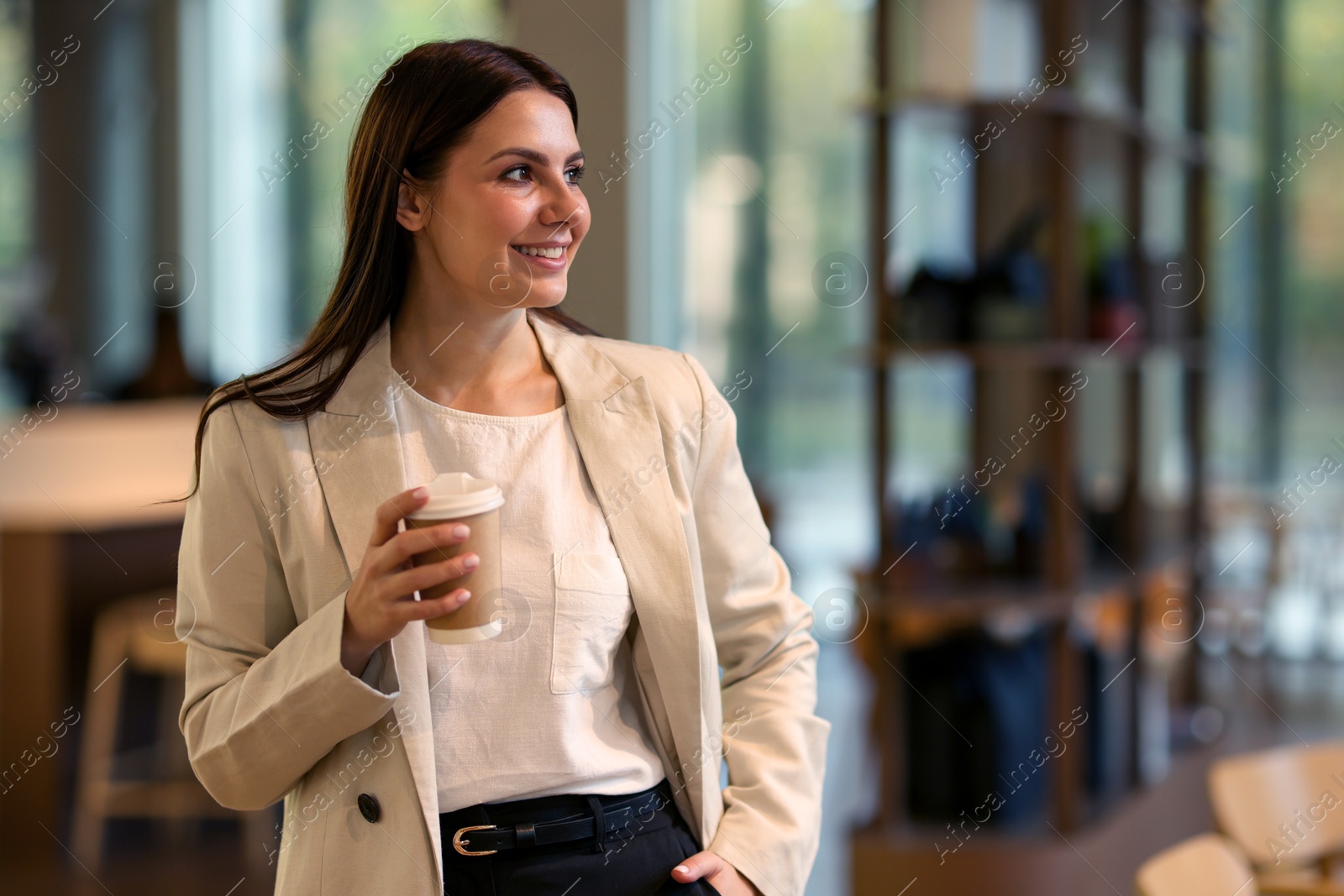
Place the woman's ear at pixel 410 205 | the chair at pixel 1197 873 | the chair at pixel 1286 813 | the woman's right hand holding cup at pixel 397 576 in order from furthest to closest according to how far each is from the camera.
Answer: the chair at pixel 1286 813, the chair at pixel 1197 873, the woman's ear at pixel 410 205, the woman's right hand holding cup at pixel 397 576

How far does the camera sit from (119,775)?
4.94m

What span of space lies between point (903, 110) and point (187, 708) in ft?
7.26

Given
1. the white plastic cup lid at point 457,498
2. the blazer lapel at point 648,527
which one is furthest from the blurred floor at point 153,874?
the white plastic cup lid at point 457,498

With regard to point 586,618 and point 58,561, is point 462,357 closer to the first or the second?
point 586,618

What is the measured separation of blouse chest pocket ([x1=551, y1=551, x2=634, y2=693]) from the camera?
1408mm

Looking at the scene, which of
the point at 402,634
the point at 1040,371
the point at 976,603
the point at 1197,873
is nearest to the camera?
the point at 402,634

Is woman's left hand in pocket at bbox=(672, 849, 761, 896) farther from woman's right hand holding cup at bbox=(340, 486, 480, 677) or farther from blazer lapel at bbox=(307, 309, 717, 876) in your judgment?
woman's right hand holding cup at bbox=(340, 486, 480, 677)

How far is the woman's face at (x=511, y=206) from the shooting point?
140cm

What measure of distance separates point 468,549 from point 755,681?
0.53 meters

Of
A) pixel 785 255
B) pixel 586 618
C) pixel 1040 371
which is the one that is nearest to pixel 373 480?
pixel 586 618

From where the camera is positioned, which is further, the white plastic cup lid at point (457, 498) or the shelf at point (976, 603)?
the shelf at point (976, 603)

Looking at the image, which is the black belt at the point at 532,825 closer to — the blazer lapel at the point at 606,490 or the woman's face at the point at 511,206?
the blazer lapel at the point at 606,490

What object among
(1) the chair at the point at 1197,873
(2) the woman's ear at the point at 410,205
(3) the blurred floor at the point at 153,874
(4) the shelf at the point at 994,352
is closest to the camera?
(2) the woman's ear at the point at 410,205

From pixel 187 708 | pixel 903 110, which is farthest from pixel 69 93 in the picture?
pixel 187 708
